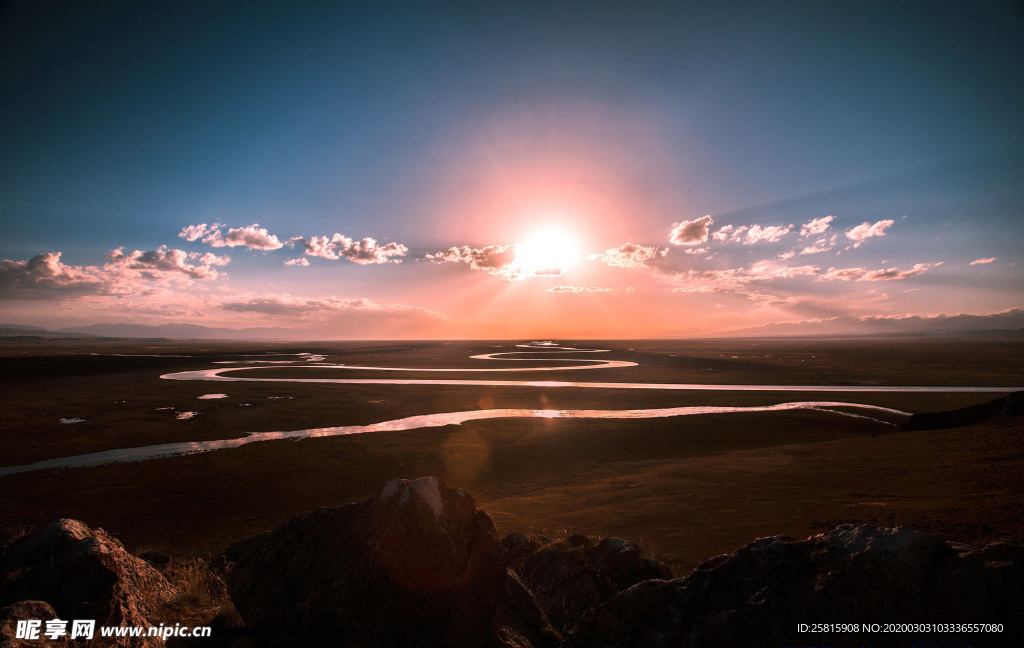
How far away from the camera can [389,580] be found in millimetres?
5617

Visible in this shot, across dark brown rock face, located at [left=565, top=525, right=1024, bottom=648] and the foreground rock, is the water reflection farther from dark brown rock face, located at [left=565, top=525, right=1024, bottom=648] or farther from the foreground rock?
dark brown rock face, located at [left=565, top=525, right=1024, bottom=648]

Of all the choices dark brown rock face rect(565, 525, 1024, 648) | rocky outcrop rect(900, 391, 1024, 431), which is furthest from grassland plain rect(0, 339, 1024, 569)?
dark brown rock face rect(565, 525, 1024, 648)


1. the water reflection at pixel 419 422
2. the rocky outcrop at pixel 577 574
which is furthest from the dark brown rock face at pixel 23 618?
the water reflection at pixel 419 422

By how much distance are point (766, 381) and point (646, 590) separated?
65.6m

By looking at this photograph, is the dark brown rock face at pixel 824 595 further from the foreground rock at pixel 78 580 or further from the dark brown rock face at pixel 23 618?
the foreground rock at pixel 78 580

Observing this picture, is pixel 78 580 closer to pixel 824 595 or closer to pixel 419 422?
pixel 824 595

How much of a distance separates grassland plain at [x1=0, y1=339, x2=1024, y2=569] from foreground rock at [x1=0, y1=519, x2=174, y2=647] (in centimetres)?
1045

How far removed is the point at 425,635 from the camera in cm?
541

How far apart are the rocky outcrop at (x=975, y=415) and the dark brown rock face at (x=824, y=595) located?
91.9ft

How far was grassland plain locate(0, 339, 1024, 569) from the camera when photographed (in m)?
13.3

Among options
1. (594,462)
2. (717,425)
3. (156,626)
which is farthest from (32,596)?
(717,425)

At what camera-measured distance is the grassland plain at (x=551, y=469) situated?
13.3 meters

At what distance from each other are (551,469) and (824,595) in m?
21.9

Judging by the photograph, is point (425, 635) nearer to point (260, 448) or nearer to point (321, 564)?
point (321, 564)
